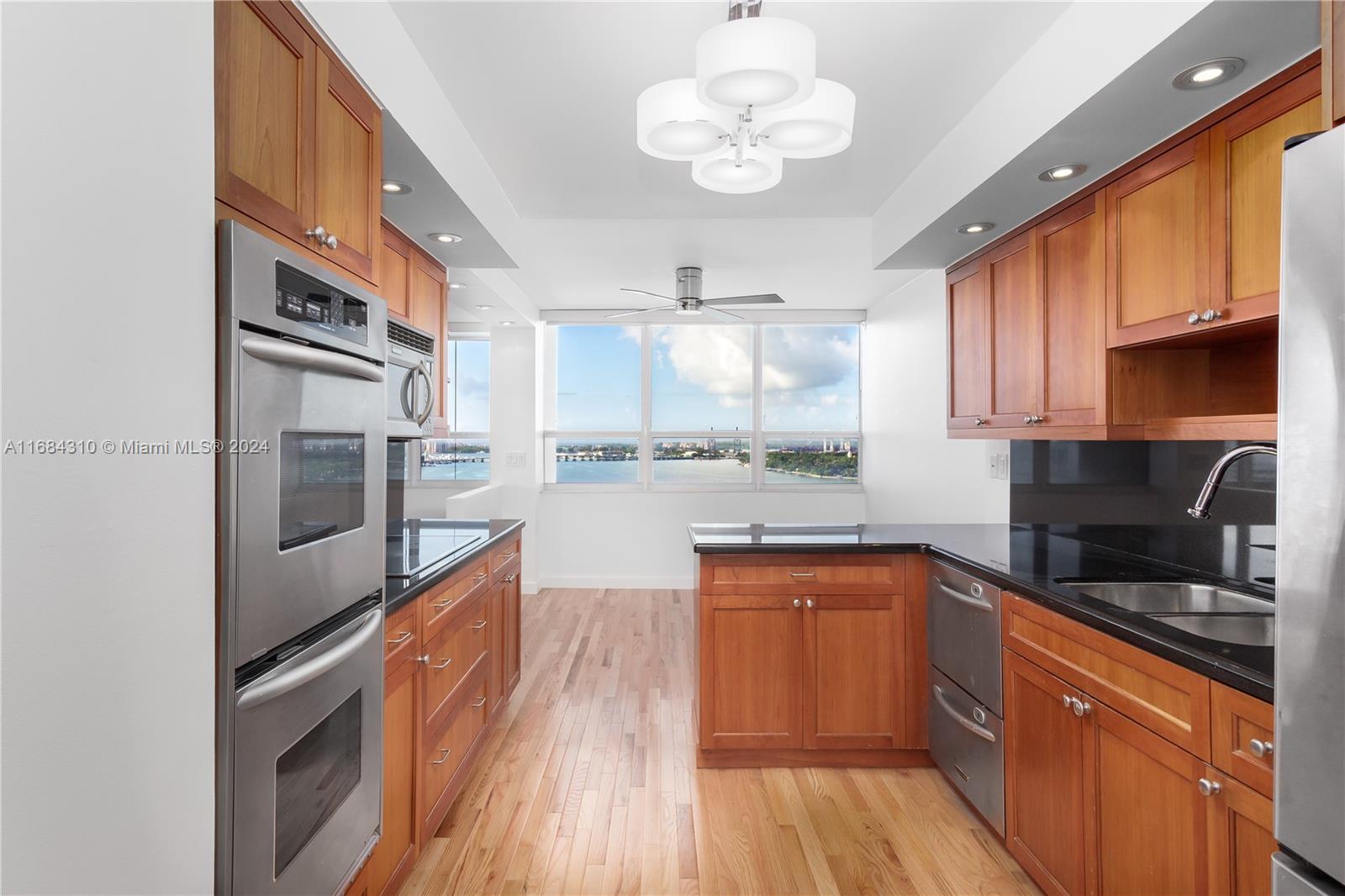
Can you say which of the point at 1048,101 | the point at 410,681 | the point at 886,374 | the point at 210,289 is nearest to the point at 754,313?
the point at 886,374

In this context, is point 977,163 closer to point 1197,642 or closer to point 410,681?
point 1197,642

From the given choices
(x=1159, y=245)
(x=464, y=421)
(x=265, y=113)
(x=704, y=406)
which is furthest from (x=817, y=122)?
(x=464, y=421)

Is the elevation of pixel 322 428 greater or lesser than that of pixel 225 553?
greater

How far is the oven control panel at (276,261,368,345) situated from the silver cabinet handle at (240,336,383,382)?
0.05m

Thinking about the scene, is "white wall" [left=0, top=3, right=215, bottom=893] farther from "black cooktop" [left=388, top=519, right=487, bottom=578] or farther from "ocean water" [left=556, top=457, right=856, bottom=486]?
"ocean water" [left=556, top=457, right=856, bottom=486]

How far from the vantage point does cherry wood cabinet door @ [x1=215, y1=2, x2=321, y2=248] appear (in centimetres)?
106

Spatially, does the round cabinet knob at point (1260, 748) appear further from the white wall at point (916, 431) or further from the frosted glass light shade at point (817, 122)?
the white wall at point (916, 431)

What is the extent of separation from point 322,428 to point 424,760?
4.07 feet

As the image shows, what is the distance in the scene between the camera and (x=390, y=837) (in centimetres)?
178

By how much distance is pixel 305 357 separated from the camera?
1171mm

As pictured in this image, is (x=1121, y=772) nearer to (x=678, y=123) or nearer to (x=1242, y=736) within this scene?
(x=1242, y=736)

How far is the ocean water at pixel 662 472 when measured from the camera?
6.00 m

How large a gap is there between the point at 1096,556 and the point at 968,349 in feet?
3.57

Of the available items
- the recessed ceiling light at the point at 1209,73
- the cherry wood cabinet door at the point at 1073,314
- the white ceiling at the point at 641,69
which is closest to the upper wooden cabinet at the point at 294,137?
the white ceiling at the point at 641,69
